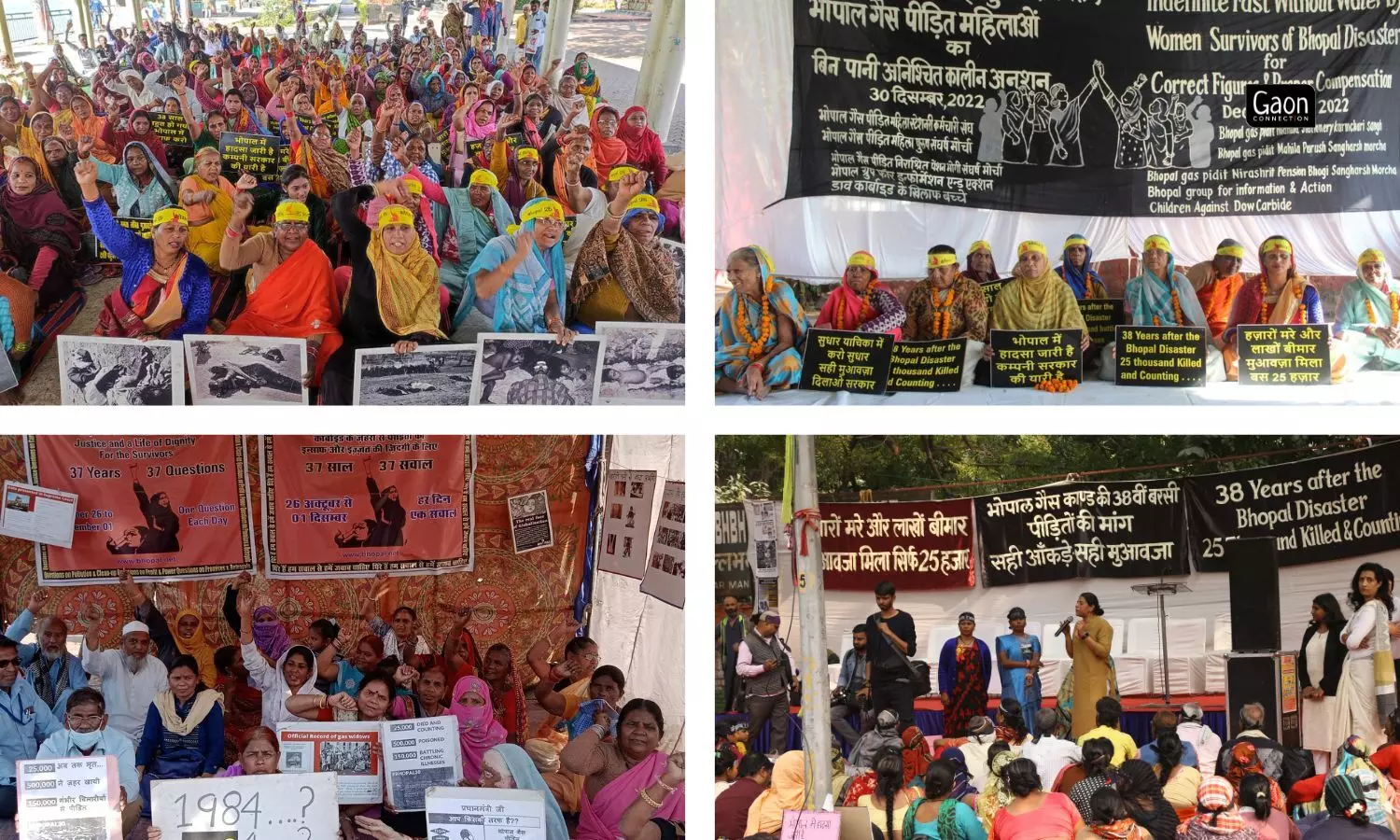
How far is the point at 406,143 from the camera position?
6395mm

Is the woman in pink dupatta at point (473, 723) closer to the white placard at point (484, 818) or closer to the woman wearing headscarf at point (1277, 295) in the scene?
the white placard at point (484, 818)

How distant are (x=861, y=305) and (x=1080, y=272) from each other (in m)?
1.15

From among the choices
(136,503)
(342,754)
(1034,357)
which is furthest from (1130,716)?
(136,503)

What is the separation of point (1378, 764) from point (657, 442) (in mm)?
3980

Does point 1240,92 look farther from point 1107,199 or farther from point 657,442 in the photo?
point 657,442

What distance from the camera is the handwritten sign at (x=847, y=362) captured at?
5914 mm

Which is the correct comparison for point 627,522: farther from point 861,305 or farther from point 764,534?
point 861,305

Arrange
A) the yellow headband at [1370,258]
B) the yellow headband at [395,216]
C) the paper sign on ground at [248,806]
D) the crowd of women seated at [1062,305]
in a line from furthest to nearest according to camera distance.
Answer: the yellow headband at [1370,258]
the crowd of women seated at [1062,305]
the yellow headband at [395,216]
the paper sign on ground at [248,806]

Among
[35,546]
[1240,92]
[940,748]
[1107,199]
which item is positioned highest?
[1240,92]

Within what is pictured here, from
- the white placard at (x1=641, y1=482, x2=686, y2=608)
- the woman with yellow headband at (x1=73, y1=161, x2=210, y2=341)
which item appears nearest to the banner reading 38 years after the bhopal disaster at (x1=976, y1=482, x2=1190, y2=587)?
the white placard at (x1=641, y1=482, x2=686, y2=608)

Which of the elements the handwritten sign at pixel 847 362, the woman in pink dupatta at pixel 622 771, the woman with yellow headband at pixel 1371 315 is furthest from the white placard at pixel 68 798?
the woman with yellow headband at pixel 1371 315

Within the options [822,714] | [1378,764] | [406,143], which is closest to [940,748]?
[822,714]

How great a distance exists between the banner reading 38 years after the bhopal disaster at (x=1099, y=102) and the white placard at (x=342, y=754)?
123 inches

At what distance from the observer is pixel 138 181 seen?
6.32 m
